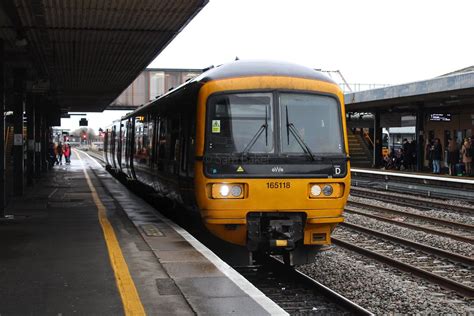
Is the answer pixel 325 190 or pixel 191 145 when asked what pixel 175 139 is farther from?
pixel 325 190

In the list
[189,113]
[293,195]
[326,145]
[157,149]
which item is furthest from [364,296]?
[157,149]

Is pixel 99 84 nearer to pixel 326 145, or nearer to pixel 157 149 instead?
pixel 157 149

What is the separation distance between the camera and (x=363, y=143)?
43.7 metres

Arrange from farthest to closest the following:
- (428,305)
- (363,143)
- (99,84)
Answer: (363,143), (99,84), (428,305)

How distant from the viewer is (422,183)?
22.5 m

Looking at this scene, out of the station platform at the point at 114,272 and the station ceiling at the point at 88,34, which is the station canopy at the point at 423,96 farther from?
the station platform at the point at 114,272

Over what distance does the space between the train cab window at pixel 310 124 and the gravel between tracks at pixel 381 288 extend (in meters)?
1.89

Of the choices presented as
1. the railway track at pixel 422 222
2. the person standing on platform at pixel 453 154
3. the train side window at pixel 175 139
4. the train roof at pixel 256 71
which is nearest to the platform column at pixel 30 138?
the railway track at pixel 422 222

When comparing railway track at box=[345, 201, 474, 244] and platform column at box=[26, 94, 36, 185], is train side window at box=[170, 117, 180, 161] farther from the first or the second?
platform column at box=[26, 94, 36, 185]

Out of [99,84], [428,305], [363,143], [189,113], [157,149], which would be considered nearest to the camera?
[428,305]

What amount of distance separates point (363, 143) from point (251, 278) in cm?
3657

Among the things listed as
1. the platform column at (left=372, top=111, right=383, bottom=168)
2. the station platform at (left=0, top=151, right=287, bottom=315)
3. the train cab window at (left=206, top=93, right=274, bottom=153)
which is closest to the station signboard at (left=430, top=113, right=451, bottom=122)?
the platform column at (left=372, top=111, right=383, bottom=168)

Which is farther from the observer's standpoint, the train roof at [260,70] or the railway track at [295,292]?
the train roof at [260,70]

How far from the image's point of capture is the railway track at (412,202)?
54.2 ft
